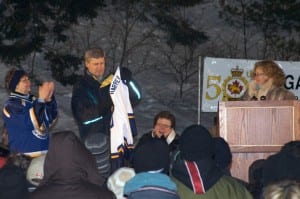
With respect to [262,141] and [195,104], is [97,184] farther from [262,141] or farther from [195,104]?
[195,104]

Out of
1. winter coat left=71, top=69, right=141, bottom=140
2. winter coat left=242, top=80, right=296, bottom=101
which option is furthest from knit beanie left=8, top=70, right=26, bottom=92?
winter coat left=242, top=80, right=296, bottom=101

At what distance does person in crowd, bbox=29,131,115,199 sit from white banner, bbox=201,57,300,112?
5.21m

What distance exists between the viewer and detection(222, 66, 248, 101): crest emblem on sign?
1007 centimetres

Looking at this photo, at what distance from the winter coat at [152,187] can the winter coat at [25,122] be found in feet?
10.0

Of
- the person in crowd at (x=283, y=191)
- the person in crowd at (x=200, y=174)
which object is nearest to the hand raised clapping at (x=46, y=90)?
the person in crowd at (x=200, y=174)

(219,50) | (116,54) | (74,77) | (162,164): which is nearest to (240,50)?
(219,50)

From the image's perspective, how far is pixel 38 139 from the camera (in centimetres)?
769

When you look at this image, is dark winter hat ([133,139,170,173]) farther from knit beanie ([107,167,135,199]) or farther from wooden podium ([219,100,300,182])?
wooden podium ([219,100,300,182])

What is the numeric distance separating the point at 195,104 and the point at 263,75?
10845 millimetres

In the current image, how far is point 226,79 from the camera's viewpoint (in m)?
10.1

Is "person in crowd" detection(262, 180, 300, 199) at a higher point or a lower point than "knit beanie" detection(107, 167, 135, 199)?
higher

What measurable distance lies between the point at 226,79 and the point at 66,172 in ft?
18.5

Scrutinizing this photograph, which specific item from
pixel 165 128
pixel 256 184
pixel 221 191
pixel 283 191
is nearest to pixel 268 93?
pixel 165 128

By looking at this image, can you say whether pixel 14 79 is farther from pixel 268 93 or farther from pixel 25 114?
pixel 268 93
